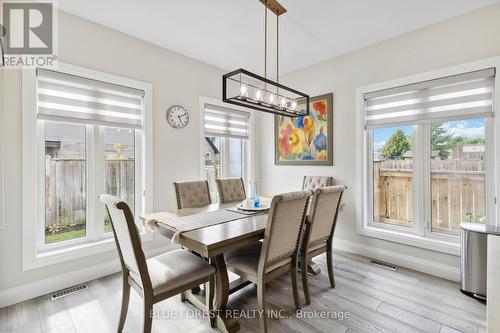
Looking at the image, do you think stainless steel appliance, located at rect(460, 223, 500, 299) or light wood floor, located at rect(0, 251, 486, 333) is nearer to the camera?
light wood floor, located at rect(0, 251, 486, 333)

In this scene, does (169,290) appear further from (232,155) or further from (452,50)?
(452,50)

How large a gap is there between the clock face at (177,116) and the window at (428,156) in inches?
98.1

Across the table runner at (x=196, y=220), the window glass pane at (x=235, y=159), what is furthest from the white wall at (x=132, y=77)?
the table runner at (x=196, y=220)

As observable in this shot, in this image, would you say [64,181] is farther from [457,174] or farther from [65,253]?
[457,174]

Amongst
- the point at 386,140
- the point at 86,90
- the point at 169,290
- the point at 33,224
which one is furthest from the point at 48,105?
the point at 386,140

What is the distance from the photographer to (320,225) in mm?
2234

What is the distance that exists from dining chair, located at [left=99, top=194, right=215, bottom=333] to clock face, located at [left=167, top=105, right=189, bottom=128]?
1.78 meters

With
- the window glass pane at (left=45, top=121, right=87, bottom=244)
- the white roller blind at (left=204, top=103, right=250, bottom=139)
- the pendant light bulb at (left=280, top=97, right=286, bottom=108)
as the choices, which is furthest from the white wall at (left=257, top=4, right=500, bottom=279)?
Answer: the window glass pane at (left=45, top=121, right=87, bottom=244)

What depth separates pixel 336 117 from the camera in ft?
11.5

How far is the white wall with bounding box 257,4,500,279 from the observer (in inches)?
96.8

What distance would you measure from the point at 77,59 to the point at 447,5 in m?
3.78

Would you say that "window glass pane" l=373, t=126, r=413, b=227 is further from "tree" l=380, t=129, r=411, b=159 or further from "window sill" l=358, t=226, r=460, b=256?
"window sill" l=358, t=226, r=460, b=256

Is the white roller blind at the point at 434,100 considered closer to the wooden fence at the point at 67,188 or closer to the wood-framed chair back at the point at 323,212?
the wood-framed chair back at the point at 323,212

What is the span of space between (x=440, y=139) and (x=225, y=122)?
9.64ft
